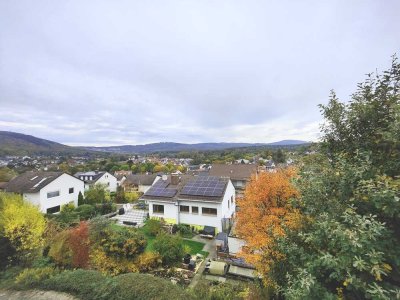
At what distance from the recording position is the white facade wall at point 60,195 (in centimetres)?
3678

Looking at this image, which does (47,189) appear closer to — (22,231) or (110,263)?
(22,231)

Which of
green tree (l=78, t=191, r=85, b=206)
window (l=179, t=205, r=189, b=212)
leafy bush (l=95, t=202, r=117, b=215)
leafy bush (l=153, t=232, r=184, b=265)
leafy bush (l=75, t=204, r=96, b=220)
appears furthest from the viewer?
green tree (l=78, t=191, r=85, b=206)

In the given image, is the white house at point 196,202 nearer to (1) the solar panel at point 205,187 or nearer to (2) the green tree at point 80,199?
(1) the solar panel at point 205,187

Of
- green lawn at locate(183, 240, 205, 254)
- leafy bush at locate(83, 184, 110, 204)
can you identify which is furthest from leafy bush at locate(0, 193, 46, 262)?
leafy bush at locate(83, 184, 110, 204)

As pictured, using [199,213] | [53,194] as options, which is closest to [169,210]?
[199,213]

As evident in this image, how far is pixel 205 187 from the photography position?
30.6 meters

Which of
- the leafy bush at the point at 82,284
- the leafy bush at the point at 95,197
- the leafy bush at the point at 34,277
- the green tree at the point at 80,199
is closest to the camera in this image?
the leafy bush at the point at 82,284

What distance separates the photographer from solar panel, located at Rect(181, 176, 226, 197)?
29241 millimetres

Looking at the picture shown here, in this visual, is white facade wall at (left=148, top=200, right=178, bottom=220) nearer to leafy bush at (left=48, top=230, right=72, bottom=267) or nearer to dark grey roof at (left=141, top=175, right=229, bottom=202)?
dark grey roof at (left=141, top=175, right=229, bottom=202)

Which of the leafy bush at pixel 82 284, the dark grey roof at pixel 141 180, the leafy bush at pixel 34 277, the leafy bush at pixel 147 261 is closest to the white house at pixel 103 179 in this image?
the dark grey roof at pixel 141 180

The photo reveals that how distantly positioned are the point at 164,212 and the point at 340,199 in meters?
27.4

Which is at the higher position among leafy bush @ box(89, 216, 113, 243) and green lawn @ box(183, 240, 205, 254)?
leafy bush @ box(89, 216, 113, 243)

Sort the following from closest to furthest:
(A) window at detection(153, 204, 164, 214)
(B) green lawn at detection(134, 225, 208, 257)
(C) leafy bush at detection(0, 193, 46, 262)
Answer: (C) leafy bush at detection(0, 193, 46, 262)
(B) green lawn at detection(134, 225, 208, 257)
(A) window at detection(153, 204, 164, 214)

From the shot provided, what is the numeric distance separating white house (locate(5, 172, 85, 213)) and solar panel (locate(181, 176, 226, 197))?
2565cm
